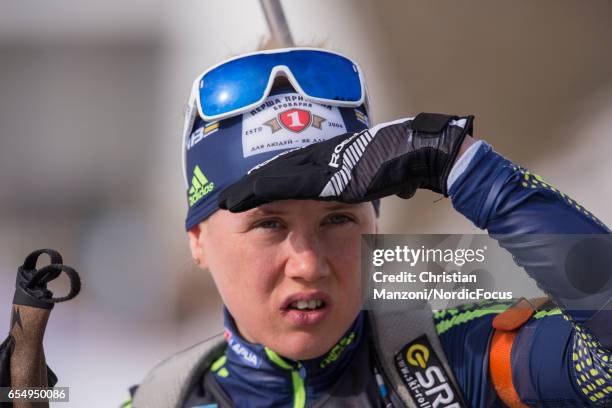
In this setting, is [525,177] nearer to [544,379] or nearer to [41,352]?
[544,379]

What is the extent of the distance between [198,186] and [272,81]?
0.34 metres

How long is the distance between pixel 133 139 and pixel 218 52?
68 cm

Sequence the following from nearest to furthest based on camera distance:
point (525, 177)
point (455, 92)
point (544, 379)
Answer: point (525, 177) < point (544, 379) < point (455, 92)

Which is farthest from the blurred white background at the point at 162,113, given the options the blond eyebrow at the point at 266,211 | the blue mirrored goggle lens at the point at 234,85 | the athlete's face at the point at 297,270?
the blond eyebrow at the point at 266,211

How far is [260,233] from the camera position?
1848 millimetres

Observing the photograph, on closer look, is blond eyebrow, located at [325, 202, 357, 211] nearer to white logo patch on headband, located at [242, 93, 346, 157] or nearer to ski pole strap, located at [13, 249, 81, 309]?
white logo patch on headband, located at [242, 93, 346, 157]

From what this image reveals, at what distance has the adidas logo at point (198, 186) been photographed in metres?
2.06

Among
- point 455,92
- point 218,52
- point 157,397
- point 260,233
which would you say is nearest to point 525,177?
point 260,233

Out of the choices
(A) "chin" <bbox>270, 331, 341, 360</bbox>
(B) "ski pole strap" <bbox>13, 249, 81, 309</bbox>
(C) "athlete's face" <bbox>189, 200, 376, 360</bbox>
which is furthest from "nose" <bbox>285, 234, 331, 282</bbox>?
(B) "ski pole strap" <bbox>13, 249, 81, 309</bbox>

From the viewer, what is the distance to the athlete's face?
1.80m

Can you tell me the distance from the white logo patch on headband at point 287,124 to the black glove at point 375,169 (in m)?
0.40

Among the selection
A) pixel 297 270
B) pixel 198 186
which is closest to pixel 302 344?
pixel 297 270

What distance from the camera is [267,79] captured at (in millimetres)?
2035

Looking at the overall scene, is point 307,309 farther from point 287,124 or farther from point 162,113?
point 162,113
